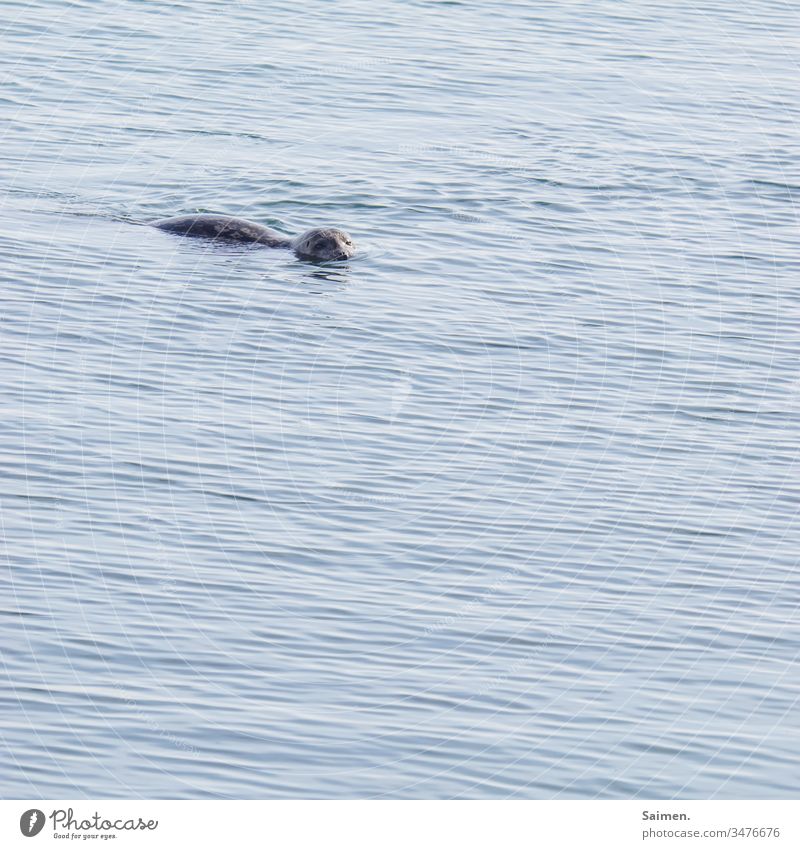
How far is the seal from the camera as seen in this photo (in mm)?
31141

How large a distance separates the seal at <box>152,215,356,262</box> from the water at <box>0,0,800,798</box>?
1.41ft

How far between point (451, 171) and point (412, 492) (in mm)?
14795

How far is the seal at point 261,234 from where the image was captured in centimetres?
3114

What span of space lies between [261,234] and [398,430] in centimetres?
900

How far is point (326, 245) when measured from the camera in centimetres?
3109

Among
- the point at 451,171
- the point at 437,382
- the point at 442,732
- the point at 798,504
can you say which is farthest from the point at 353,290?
the point at 442,732
